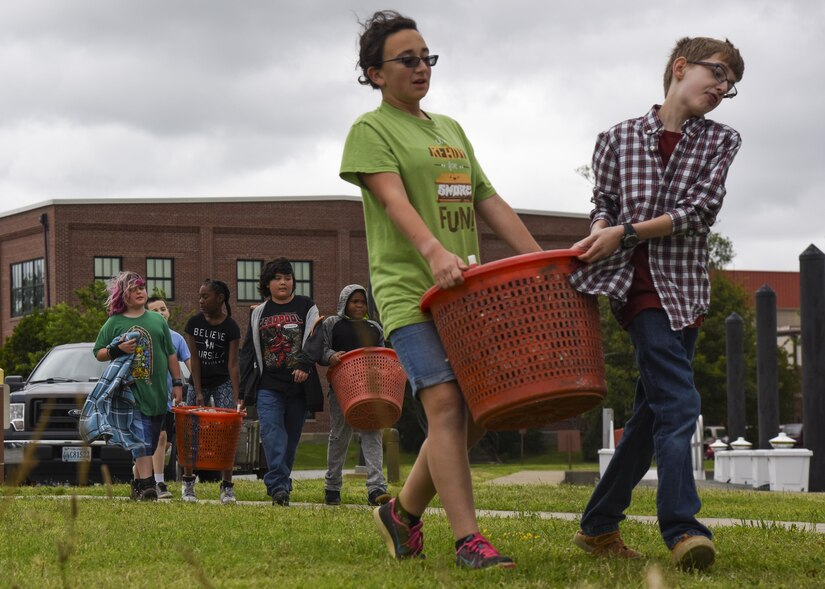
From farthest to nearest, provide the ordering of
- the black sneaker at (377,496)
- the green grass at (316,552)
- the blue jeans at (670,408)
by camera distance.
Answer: the black sneaker at (377,496)
the blue jeans at (670,408)
the green grass at (316,552)

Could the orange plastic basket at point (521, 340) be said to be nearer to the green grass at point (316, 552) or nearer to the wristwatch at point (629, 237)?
the wristwatch at point (629, 237)

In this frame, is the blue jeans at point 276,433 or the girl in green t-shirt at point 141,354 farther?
the girl in green t-shirt at point 141,354

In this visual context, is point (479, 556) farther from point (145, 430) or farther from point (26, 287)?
point (26, 287)

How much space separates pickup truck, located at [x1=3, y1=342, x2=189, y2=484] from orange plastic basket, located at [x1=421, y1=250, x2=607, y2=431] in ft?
30.9

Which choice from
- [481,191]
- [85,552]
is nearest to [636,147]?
[481,191]

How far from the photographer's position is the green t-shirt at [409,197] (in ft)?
16.0

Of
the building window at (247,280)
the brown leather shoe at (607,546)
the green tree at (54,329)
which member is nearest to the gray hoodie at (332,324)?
the brown leather shoe at (607,546)

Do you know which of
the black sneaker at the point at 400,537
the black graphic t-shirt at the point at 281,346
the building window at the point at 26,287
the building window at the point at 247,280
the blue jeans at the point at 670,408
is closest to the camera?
the blue jeans at the point at 670,408

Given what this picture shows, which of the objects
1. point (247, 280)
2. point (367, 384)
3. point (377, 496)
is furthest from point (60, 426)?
point (247, 280)

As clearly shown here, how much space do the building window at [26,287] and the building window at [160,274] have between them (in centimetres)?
490

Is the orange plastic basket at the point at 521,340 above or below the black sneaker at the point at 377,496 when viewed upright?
above

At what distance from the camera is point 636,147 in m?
4.96

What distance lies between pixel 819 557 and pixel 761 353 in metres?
16.2

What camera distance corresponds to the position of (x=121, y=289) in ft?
32.7
